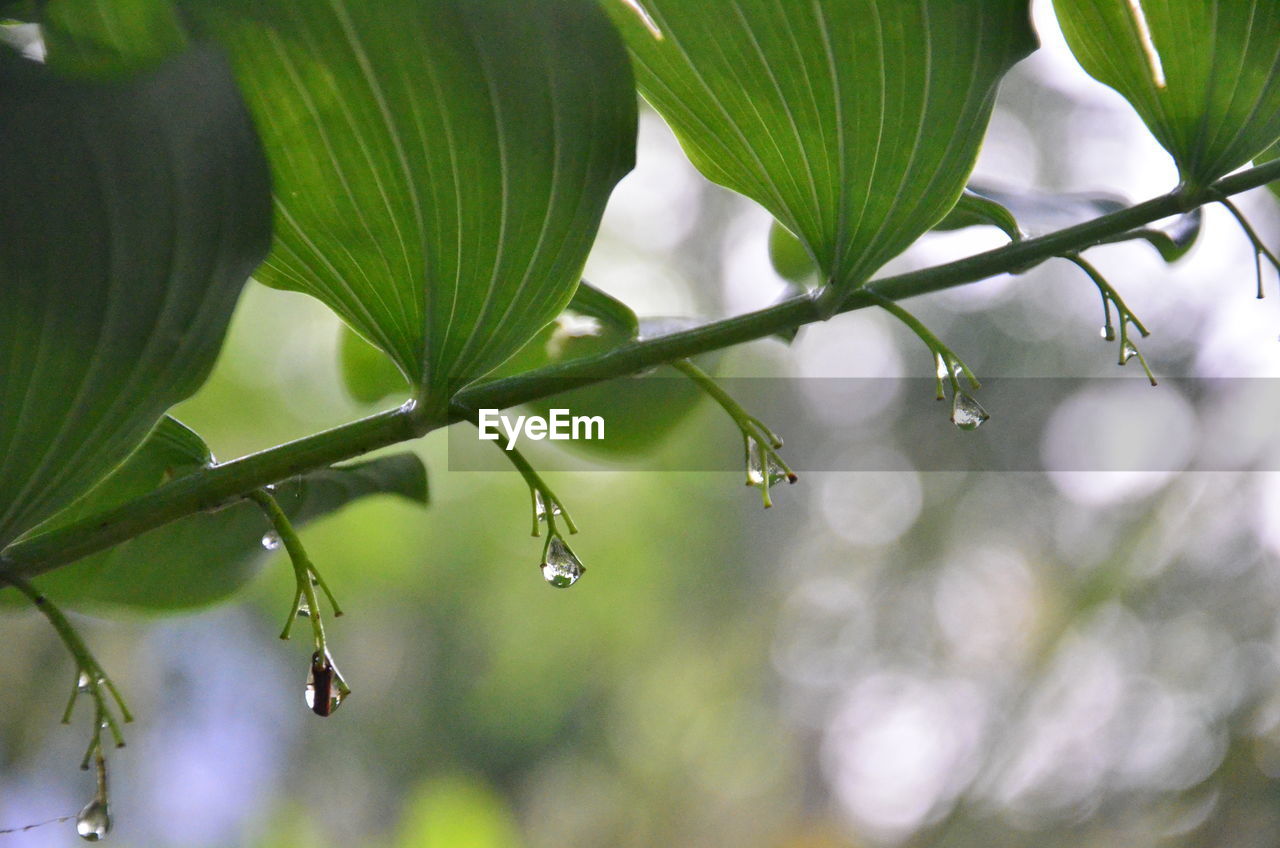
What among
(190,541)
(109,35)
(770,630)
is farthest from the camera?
(770,630)

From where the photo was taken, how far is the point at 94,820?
0.21 metres

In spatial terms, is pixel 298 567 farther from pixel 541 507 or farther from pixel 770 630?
pixel 770 630

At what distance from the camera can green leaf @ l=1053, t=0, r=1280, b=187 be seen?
22 cm

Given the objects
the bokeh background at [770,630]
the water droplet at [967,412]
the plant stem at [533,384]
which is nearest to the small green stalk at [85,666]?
the plant stem at [533,384]

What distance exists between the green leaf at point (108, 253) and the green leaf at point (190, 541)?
0.07 m

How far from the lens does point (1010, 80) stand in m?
1.60

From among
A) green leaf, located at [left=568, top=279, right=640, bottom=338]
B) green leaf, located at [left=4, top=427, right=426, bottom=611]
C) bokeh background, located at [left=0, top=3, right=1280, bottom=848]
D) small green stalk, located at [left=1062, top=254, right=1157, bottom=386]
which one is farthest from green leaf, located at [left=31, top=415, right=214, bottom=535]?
bokeh background, located at [left=0, top=3, right=1280, bottom=848]

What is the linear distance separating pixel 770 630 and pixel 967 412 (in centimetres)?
167

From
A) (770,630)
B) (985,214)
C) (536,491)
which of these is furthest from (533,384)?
(770,630)

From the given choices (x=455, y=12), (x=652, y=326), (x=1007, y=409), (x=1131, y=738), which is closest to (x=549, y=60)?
(x=455, y=12)

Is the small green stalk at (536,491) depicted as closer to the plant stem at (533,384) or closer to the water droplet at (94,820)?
the plant stem at (533,384)

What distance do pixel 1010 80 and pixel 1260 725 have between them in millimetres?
Result: 1111

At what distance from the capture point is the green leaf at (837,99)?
0.19m

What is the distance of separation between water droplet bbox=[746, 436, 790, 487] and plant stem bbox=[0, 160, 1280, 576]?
0.09 feet
